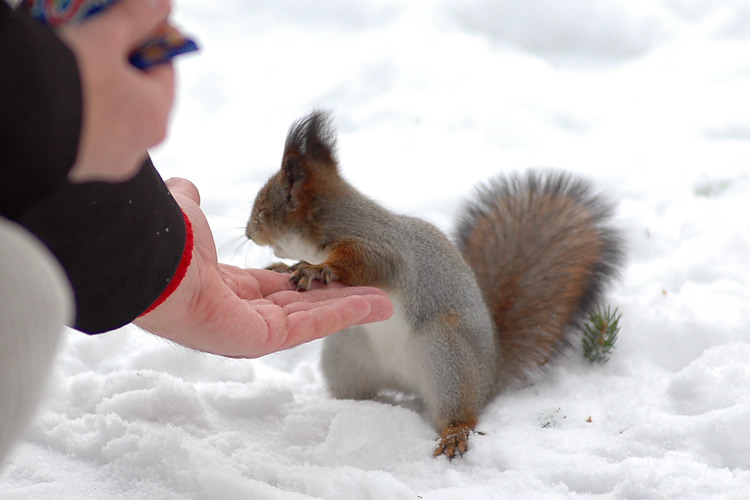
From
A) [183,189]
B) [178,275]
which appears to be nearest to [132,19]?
[178,275]

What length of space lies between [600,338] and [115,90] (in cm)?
128

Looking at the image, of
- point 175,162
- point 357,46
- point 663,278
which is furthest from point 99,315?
point 357,46

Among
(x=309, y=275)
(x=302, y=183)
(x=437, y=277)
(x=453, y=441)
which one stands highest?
(x=302, y=183)

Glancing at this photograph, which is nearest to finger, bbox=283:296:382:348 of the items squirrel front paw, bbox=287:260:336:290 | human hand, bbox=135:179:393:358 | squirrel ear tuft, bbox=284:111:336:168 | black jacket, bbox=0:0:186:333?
human hand, bbox=135:179:393:358

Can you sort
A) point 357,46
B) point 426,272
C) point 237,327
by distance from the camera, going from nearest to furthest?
point 237,327 < point 426,272 < point 357,46

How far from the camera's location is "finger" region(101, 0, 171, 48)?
0.63 metres

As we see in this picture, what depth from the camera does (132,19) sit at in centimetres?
64

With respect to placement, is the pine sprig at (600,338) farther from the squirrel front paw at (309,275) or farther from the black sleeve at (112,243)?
the black sleeve at (112,243)

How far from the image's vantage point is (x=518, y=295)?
5.81 ft

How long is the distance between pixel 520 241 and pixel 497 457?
2.28ft

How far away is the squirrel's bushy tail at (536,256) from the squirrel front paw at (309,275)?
0.53m

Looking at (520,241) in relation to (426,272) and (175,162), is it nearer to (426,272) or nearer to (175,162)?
(426,272)

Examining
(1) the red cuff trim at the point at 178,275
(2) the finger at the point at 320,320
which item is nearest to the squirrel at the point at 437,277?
(2) the finger at the point at 320,320

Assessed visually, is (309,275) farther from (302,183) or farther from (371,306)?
(302,183)
